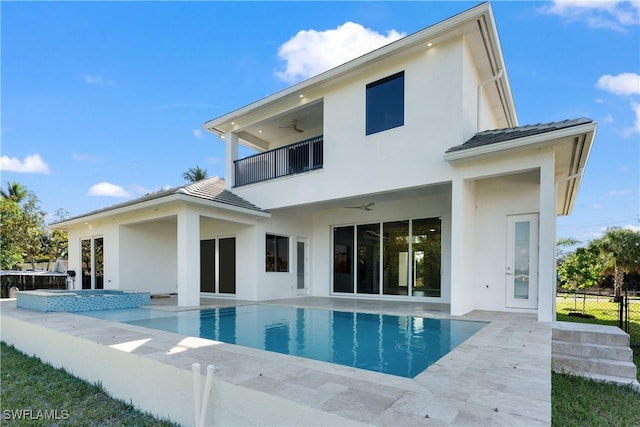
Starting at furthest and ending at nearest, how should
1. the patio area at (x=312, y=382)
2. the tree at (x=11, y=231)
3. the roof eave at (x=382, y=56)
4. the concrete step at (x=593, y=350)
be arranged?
the tree at (x=11, y=231) < the roof eave at (x=382, y=56) < the concrete step at (x=593, y=350) < the patio area at (x=312, y=382)

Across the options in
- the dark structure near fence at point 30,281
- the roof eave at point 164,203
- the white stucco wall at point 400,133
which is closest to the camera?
the white stucco wall at point 400,133

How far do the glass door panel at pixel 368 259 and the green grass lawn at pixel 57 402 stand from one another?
411 inches

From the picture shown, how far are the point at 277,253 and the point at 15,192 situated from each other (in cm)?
3266

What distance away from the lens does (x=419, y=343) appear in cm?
610

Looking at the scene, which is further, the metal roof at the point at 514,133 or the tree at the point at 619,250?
the tree at the point at 619,250

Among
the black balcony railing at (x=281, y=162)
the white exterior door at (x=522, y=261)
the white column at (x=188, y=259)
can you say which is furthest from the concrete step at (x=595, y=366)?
A: the white column at (x=188, y=259)

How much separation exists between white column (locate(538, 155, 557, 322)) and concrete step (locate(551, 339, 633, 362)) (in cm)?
152

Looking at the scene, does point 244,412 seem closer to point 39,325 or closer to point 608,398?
point 608,398

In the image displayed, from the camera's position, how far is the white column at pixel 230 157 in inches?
596

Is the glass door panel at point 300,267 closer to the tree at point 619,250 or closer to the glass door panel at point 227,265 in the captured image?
the glass door panel at point 227,265

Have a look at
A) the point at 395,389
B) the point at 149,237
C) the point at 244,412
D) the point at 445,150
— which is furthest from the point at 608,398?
the point at 149,237

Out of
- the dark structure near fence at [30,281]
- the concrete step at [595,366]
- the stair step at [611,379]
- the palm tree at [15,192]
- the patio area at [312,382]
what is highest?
the palm tree at [15,192]

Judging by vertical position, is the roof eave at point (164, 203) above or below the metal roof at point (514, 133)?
below

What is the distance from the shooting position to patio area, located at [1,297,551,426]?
2861 millimetres
